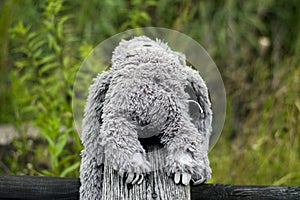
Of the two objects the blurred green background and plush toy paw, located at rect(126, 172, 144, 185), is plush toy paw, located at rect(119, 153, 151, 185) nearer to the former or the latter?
plush toy paw, located at rect(126, 172, 144, 185)

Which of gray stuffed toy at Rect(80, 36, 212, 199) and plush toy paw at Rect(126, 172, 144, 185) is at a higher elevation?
gray stuffed toy at Rect(80, 36, 212, 199)

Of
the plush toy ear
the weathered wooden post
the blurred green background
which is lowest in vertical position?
the weathered wooden post

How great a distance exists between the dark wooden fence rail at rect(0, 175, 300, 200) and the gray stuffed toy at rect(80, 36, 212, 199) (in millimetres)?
239

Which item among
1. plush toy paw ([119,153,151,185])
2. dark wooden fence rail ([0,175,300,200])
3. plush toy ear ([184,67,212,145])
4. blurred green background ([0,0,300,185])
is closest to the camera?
plush toy paw ([119,153,151,185])

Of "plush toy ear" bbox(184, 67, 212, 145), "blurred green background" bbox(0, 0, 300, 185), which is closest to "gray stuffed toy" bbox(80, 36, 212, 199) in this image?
"plush toy ear" bbox(184, 67, 212, 145)

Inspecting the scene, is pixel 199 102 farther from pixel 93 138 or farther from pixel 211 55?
pixel 211 55

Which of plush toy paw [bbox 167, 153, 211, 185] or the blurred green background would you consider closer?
plush toy paw [bbox 167, 153, 211, 185]

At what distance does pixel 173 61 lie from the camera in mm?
1040

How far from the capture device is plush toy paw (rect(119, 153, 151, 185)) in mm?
938

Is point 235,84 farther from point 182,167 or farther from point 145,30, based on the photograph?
point 182,167

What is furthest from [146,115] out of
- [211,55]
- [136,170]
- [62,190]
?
[211,55]

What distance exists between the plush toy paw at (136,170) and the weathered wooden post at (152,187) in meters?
0.02

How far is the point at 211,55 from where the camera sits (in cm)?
360

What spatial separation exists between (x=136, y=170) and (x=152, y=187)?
65 mm
